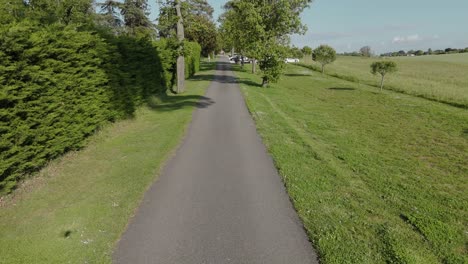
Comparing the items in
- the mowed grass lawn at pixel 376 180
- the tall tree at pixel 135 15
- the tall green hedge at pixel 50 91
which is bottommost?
the mowed grass lawn at pixel 376 180

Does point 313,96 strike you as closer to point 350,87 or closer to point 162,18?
point 350,87

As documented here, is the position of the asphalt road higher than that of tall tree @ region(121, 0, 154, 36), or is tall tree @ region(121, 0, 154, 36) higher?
tall tree @ region(121, 0, 154, 36)

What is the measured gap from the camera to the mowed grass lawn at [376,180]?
15.8ft

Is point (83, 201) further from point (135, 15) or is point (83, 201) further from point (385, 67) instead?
point (135, 15)

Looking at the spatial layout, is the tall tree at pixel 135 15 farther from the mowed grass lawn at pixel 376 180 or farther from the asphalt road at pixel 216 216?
the asphalt road at pixel 216 216

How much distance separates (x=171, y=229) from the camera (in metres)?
5.14

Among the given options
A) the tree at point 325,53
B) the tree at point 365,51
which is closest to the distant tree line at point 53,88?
the tree at point 325,53

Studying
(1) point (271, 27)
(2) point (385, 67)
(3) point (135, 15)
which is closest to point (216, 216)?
(1) point (271, 27)

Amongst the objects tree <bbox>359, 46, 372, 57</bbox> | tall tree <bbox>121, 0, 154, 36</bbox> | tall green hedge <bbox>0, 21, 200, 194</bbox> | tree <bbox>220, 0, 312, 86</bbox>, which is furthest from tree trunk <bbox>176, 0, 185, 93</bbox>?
tree <bbox>359, 46, 372, 57</bbox>

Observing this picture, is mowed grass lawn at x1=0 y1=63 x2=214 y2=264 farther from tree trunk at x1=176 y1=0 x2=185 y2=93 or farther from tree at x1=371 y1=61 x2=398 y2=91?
tree at x1=371 y1=61 x2=398 y2=91

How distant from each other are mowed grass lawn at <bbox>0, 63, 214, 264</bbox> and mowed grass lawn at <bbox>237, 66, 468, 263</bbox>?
3180 millimetres

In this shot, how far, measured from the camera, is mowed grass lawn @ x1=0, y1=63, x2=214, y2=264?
454 centimetres

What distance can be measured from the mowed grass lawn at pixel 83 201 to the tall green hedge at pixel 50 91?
50cm

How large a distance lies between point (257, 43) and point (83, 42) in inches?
663
